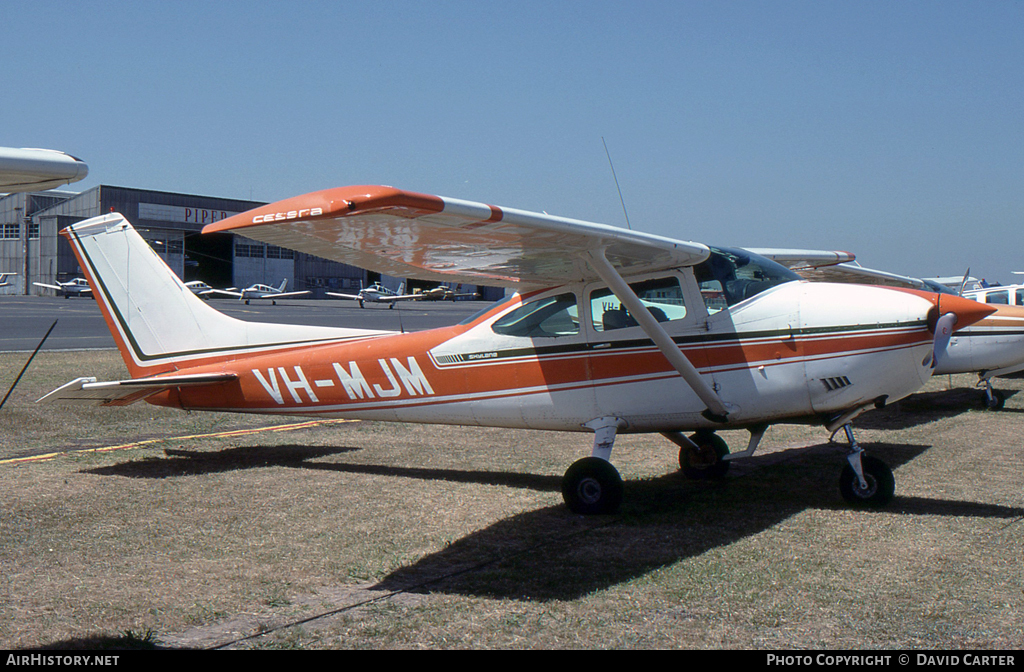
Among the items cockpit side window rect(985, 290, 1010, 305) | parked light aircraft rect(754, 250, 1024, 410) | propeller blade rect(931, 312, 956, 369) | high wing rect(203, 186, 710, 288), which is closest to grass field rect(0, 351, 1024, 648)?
propeller blade rect(931, 312, 956, 369)

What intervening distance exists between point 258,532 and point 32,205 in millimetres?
83426

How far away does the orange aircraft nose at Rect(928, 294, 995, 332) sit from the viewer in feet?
20.3

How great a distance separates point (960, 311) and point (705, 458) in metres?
2.84

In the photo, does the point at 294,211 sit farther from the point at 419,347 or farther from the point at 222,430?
the point at 222,430

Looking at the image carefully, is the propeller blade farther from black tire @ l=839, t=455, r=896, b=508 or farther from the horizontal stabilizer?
the horizontal stabilizer

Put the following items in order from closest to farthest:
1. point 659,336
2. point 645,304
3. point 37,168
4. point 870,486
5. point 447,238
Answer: point 37,168
point 447,238
point 659,336
point 870,486
point 645,304

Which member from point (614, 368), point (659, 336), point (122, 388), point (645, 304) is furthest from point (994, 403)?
point (122, 388)

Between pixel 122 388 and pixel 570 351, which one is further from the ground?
pixel 570 351

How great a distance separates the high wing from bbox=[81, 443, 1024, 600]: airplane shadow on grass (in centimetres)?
211

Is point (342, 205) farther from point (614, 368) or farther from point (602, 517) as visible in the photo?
point (602, 517)

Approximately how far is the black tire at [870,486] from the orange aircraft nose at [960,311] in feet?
4.45

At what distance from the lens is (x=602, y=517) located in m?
6.61

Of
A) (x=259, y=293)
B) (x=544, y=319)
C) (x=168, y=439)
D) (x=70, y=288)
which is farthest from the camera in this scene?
(x=259, y=293)

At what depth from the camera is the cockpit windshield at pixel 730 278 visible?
6.81 meters
